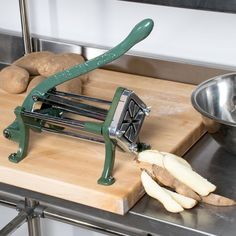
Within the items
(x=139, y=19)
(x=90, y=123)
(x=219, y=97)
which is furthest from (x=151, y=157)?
(x=139, y=19)

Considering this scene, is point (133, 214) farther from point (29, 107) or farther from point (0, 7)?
point (0, 7)

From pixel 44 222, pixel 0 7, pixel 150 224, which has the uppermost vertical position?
pixel 0 7

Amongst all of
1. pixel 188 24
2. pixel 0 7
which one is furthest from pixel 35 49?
pixel 188 24

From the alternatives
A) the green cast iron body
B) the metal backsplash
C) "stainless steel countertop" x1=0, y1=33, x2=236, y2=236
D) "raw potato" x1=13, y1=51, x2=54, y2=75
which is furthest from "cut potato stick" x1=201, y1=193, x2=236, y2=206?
"raw potato" x1=13, y1=51, x2=54, y2=75

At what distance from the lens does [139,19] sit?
4.49 feet

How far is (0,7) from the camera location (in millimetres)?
1548

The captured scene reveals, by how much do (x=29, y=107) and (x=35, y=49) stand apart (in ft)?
1.62

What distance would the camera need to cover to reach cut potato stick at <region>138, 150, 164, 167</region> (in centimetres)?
92

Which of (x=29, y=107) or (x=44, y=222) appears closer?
(x=29, y=107)

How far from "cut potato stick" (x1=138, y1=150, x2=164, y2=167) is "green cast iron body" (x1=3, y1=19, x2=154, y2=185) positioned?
5cm

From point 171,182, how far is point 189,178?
27 millimetres

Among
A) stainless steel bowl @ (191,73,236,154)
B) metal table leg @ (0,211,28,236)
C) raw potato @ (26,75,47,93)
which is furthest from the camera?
metal table leg @ (0,211,28,236)

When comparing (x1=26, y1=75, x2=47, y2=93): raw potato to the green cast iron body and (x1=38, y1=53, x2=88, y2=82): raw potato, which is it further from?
the green cast iron body

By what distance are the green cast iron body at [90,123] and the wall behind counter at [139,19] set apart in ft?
1.38
